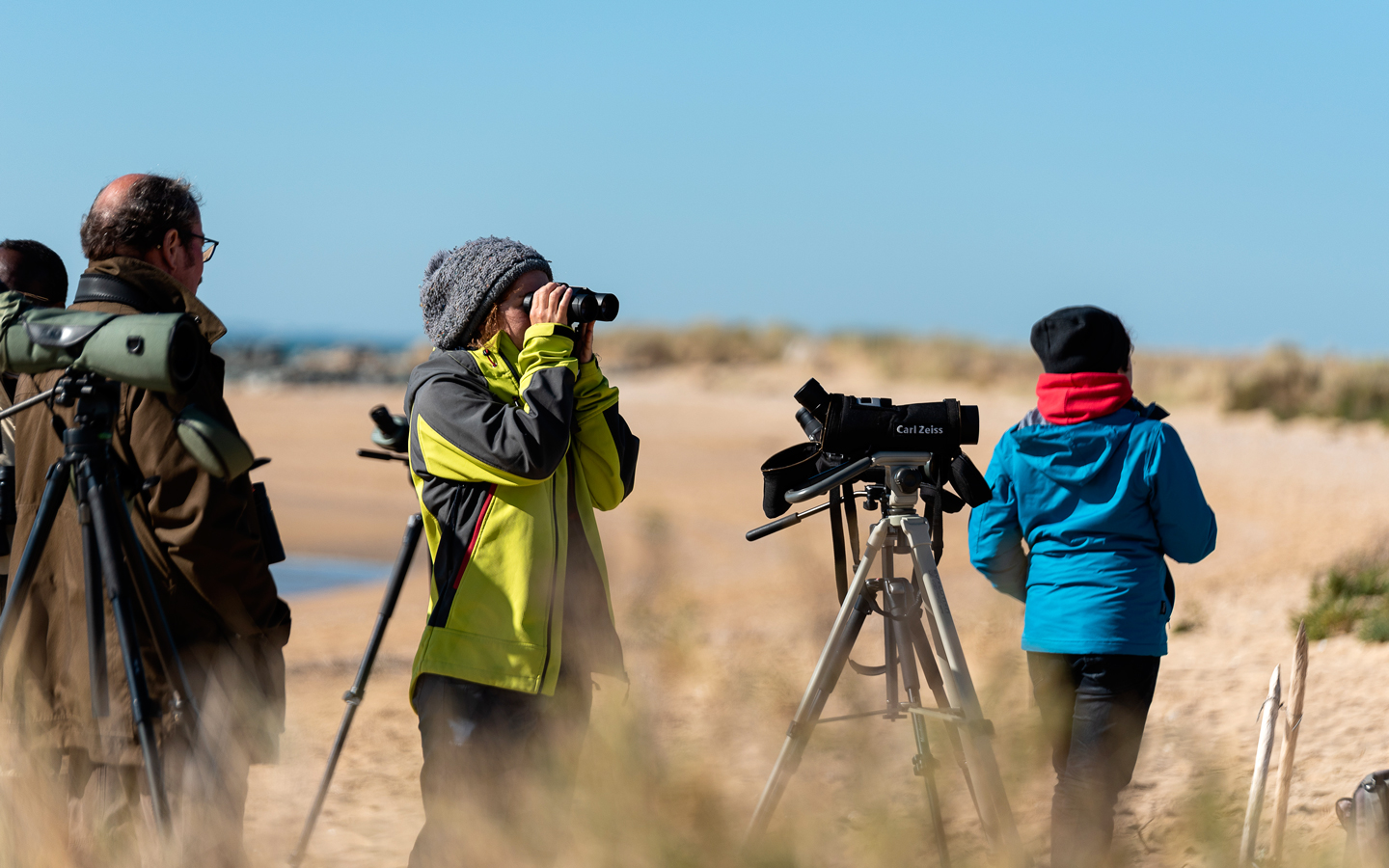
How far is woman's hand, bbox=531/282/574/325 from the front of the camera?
2.72m

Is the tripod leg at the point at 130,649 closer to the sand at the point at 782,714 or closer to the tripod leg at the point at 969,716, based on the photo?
the sand at the point at 782,714

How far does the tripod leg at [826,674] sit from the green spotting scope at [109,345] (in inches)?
53.3

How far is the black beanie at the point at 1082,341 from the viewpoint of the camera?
3.07 meters

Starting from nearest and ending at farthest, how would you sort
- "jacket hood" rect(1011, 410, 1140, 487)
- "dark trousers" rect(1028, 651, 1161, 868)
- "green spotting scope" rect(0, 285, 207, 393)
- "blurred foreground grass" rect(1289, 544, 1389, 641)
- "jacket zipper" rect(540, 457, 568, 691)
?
"green spotting scope" rect(0, 285, 207, 393), "jacket zipper" rect(540, 457, 568, 691), "dark trousers" rect(1028, 651, 1161, 868), "jacket hood" rect(1011, 410, 1140, 487), "blurred foreground grass" rect(1289, 544, 1389, 641)

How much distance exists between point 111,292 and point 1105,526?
225cm

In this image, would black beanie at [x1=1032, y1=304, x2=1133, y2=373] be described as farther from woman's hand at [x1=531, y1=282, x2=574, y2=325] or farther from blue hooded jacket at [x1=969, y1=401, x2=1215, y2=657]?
woman's hand at [x1=531, y1=282, x2=574, y2=325]

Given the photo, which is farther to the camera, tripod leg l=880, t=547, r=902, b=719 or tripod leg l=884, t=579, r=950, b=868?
tripod leg l=880, t=547, r=902, b=719

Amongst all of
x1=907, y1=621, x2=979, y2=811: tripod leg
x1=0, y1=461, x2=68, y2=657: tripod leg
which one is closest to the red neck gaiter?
x1=907, y1=621, x2=979, y2=811: tripod leg

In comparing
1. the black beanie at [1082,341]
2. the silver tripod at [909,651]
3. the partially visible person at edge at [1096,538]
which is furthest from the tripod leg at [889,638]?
the black beanie at [1082,341]

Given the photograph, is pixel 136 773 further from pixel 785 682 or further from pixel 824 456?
pixel 824 456

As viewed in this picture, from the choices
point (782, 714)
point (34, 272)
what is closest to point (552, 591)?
point (782, 714)

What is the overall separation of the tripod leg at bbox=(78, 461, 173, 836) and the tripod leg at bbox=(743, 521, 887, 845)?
1.11 m

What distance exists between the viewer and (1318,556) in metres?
10.1

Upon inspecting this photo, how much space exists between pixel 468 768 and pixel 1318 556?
→ 9175 millimetres
